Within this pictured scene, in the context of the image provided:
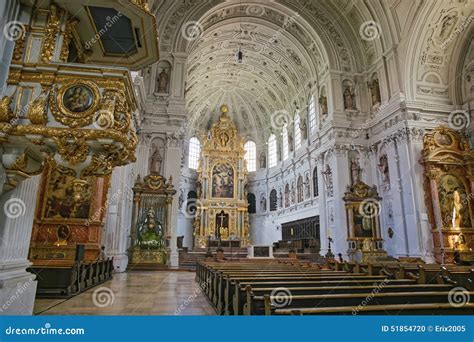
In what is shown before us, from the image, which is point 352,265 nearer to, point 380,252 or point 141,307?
point 141,307

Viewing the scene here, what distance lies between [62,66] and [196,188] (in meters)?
26.4

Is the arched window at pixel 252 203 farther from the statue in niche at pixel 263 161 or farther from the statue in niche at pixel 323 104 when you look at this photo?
the statue in niche at pixel 323 104

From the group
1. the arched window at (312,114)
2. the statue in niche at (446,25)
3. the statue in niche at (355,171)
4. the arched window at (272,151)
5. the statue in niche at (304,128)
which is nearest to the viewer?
the statue in niche at (446,25)

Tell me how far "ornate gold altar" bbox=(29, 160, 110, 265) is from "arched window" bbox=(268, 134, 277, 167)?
21.7 metres

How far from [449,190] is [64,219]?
16156 mm

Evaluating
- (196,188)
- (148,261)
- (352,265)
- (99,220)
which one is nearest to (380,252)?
Answer: (352,265)

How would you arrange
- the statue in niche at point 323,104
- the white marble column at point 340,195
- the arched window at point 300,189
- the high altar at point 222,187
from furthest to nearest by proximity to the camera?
1. the high altar at point 222,187
2. the arched window at point 300,189
3. the statue in niche at point 323,104
4. the white marble column at point 340,195

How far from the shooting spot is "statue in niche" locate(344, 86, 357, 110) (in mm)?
18781

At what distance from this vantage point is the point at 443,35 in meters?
15.8

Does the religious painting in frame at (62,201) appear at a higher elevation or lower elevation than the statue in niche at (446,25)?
lower

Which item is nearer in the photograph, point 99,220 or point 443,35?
point 99,220

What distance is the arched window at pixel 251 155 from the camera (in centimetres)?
3262

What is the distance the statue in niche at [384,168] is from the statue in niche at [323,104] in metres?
4.64

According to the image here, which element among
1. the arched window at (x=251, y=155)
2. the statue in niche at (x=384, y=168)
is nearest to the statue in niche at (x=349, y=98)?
the statue in niche at (x=384, y=168)
